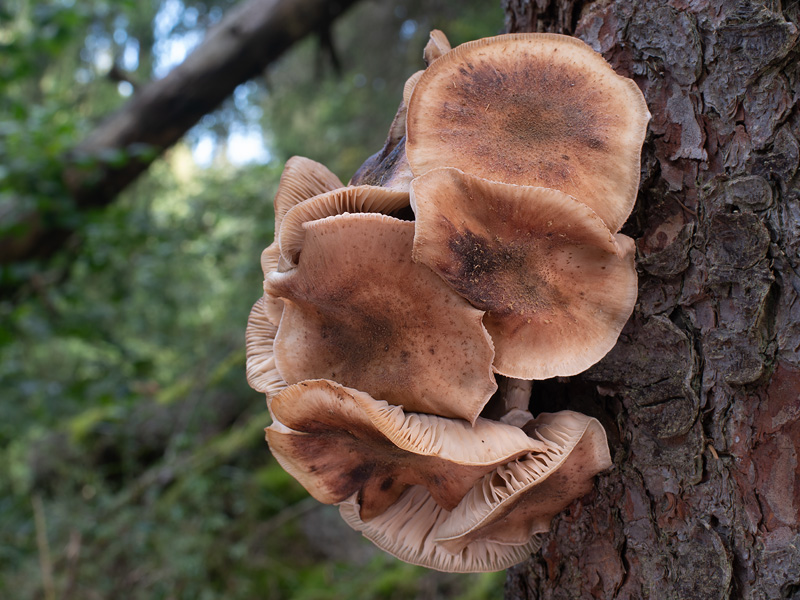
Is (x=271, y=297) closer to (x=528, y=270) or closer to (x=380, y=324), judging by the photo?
(x=380, y=324)

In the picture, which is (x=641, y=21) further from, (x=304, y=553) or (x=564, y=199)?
(x=304, y=553)

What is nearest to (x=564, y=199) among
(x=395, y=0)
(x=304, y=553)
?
(x=304, y=553)

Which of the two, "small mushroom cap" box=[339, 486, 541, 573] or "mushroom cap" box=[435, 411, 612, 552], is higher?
"mushroom cap" box=[435, 411, 612, 552]

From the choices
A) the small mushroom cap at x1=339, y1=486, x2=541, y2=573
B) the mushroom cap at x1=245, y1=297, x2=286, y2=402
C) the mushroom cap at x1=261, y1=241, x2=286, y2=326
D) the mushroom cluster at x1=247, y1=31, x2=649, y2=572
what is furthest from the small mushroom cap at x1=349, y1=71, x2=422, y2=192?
the small mushroom cap at x1=339, y1=486, x2=541, y2=573

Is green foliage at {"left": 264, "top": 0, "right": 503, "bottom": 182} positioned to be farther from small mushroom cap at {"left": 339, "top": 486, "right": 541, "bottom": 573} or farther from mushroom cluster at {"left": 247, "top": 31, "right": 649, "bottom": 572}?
small mushroom cap at {"left": 339, "top": 486, "right": 541, "bottom": 573}

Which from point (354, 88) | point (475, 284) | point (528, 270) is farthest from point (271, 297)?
point (354, 88)
